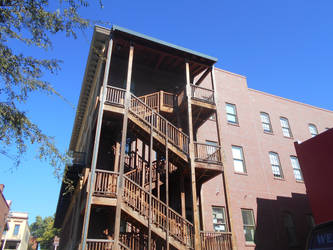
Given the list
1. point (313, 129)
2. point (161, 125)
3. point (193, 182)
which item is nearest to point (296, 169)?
point (313, 129)

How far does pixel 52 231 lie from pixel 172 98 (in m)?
57.1

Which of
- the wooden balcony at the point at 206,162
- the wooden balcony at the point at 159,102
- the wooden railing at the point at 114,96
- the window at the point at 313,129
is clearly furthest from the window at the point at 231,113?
the wooden railing at the point at 114,96

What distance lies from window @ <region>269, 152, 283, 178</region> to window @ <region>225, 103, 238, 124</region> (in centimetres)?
393

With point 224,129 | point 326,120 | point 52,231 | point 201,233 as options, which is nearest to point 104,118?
point 201,233

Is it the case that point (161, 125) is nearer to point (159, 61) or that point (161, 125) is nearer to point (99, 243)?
point (159, 61)

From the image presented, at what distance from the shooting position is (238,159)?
59.5 feet

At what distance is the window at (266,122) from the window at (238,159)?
4053mm

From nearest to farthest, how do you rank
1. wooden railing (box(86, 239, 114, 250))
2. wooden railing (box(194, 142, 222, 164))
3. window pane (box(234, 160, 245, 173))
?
wooden railing (box(86, 239, 114, 250)), wooden railing (box(194, 142, 222, 164)), window pane (box(234, 160, 245, 173))

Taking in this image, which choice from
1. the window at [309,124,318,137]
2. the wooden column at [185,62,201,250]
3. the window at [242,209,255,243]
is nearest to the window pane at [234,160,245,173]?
the window at [242,209,255,243]

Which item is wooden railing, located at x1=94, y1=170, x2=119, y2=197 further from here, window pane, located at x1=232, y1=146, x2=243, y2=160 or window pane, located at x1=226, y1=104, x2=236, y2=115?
Answer: window pane, located at x1=226, y1=104, x2=236, y2=115

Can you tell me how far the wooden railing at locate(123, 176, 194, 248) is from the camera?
9717mm

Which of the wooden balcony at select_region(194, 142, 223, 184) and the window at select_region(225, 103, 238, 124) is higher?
the window at select_region(225, 103, 238, 124)

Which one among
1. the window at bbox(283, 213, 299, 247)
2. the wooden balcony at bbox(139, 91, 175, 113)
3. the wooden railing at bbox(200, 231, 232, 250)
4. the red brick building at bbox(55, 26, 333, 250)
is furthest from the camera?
the window at bbox(283, 213, 299, 247)

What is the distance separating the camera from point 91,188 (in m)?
9.32
